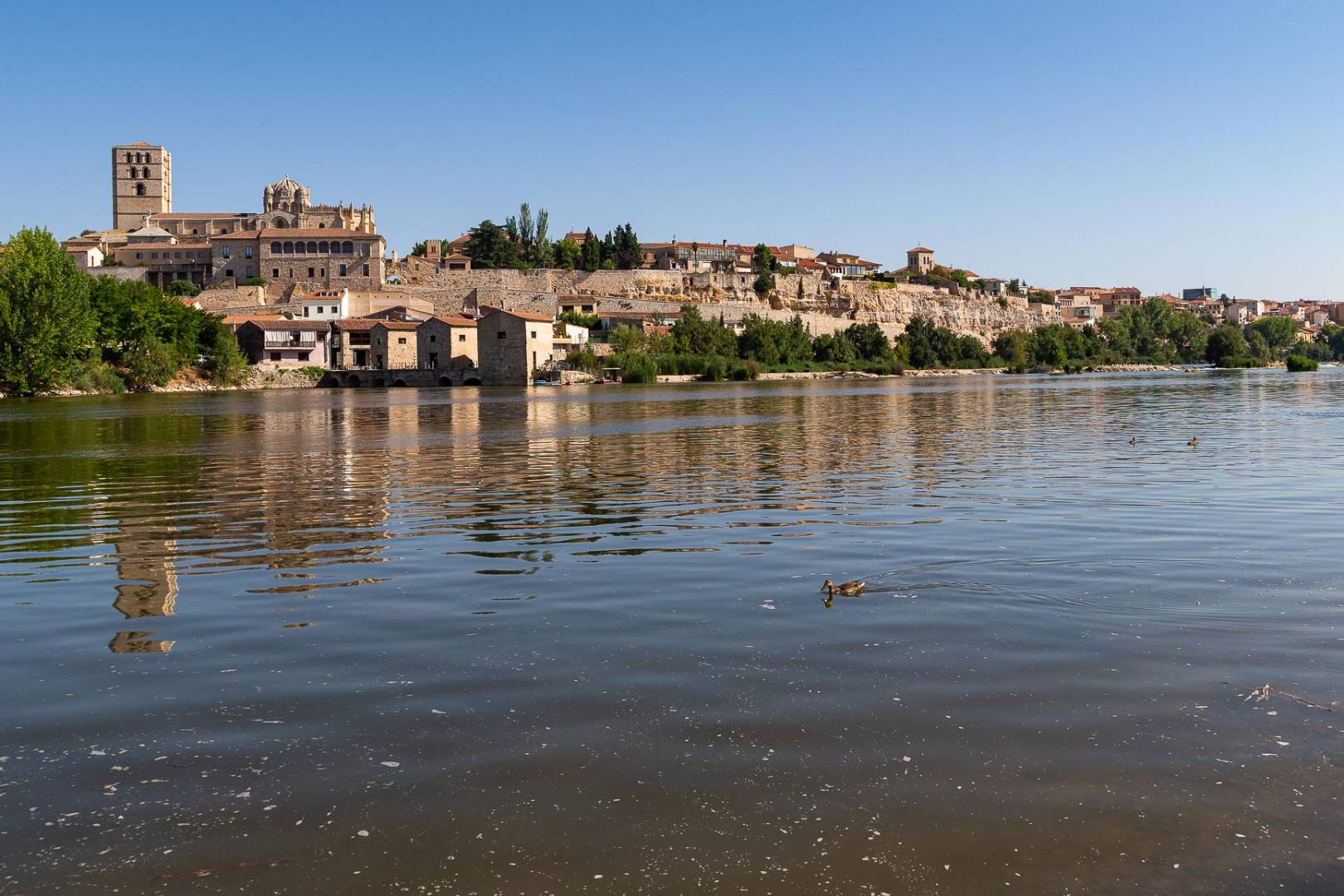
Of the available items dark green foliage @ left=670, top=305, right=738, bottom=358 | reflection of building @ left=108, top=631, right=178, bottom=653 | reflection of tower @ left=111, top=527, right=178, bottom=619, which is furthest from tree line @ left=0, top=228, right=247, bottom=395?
reflection of building @ left=108, top=631, right=178, bottom=653

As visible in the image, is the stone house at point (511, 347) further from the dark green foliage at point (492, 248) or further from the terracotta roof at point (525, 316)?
the dark green foliage at point (492, 248)

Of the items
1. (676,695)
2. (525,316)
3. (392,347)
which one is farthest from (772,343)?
(676,695)

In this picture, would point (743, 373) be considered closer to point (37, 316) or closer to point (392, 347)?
point (392, 347)

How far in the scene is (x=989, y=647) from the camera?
6.50 meters

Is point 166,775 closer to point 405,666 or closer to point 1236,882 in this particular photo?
point 405,666

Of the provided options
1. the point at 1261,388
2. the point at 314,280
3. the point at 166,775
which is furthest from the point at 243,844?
the point at 314,280

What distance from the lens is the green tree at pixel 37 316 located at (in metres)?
53.2

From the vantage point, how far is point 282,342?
79875mm

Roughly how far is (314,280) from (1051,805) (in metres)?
97.4

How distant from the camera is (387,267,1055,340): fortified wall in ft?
325

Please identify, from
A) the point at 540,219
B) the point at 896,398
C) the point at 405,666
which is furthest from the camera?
the point at 540,219

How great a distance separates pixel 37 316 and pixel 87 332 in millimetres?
3230

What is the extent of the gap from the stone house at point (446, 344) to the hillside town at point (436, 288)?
12 cm

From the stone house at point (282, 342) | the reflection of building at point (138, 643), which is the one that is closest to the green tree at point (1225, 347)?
the stone house at point (282, 342)
